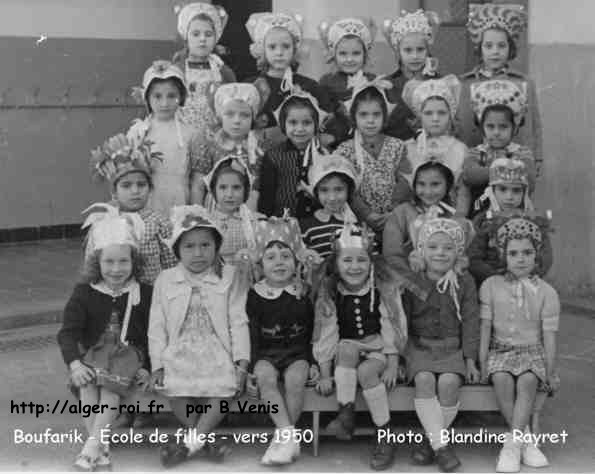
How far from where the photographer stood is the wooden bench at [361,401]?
4.90m

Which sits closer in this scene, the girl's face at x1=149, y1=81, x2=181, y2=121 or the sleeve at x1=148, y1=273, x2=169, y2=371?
the sleeve at x1=148, y1=273, x2=169, y2=371

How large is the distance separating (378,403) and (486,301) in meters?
0.70

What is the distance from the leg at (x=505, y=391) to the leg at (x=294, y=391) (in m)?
0.86

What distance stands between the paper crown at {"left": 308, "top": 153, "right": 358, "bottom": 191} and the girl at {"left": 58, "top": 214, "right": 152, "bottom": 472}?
3.16ft

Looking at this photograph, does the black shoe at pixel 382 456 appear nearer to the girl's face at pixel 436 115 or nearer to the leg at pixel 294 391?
the leg at pixel 294 391

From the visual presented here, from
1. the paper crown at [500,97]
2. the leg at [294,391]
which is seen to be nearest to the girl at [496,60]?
the paper crown at [500,97]

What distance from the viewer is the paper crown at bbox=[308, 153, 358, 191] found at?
5.41 meters

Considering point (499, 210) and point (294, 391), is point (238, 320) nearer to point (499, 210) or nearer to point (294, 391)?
point (294, 391)

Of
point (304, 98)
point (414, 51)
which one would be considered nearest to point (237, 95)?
point (304, 98)

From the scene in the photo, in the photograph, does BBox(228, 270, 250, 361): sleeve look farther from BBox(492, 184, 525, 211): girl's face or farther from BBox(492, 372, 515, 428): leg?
BBox(492, 184, 525, 211): girl's face

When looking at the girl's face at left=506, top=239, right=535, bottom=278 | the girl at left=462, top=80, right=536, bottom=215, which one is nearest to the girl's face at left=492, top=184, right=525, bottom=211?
the girl at left=462, top=80, right=536, bottom=215

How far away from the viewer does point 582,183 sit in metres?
7.88

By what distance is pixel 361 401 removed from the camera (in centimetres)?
493

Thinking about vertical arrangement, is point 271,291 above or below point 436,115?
below
